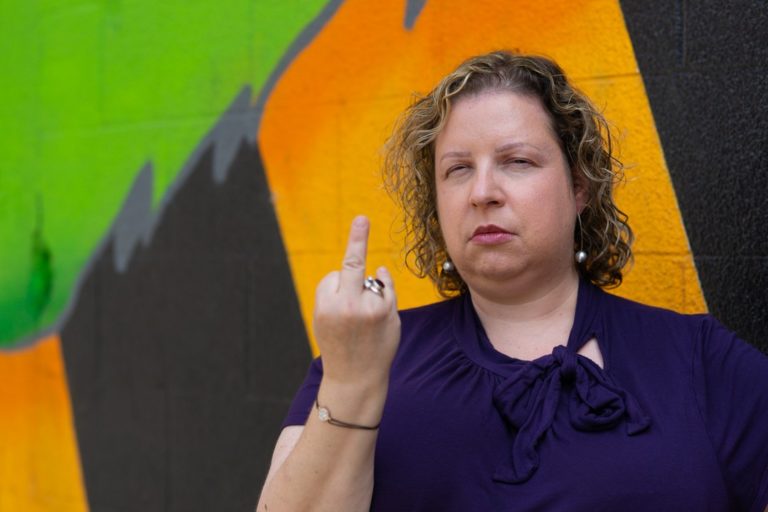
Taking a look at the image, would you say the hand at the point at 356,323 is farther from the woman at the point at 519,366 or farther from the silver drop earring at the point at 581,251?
the silver drop earring at the point at 581,251

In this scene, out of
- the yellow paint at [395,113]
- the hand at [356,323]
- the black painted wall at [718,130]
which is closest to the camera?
the hand at [356,323]

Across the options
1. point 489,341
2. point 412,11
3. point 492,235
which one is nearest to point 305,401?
point 489,341

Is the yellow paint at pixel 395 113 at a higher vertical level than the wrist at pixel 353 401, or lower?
higher

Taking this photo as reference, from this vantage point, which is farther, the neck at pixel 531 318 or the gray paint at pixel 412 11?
the gray paint at pixel 412 11

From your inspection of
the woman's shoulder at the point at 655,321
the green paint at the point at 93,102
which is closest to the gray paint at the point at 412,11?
the green paint at the point at 93,102

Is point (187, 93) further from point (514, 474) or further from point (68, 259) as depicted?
point (514, 474)

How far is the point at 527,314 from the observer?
178cm

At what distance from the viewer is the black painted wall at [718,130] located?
215 cm

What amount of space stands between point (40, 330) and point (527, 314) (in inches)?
99.7

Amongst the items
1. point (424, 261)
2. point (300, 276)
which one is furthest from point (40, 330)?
point (424, 261)

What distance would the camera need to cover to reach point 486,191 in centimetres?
169

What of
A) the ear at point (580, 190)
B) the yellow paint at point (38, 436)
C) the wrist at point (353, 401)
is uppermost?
the ear at point (580, 190)

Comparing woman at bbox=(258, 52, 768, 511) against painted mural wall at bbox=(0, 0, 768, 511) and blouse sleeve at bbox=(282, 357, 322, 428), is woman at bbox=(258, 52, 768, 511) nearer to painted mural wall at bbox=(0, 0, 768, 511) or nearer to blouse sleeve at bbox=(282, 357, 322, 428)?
blouse sleeve at bbox=(282, 357, 322, 428)

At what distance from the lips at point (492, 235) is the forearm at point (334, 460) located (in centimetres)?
37
